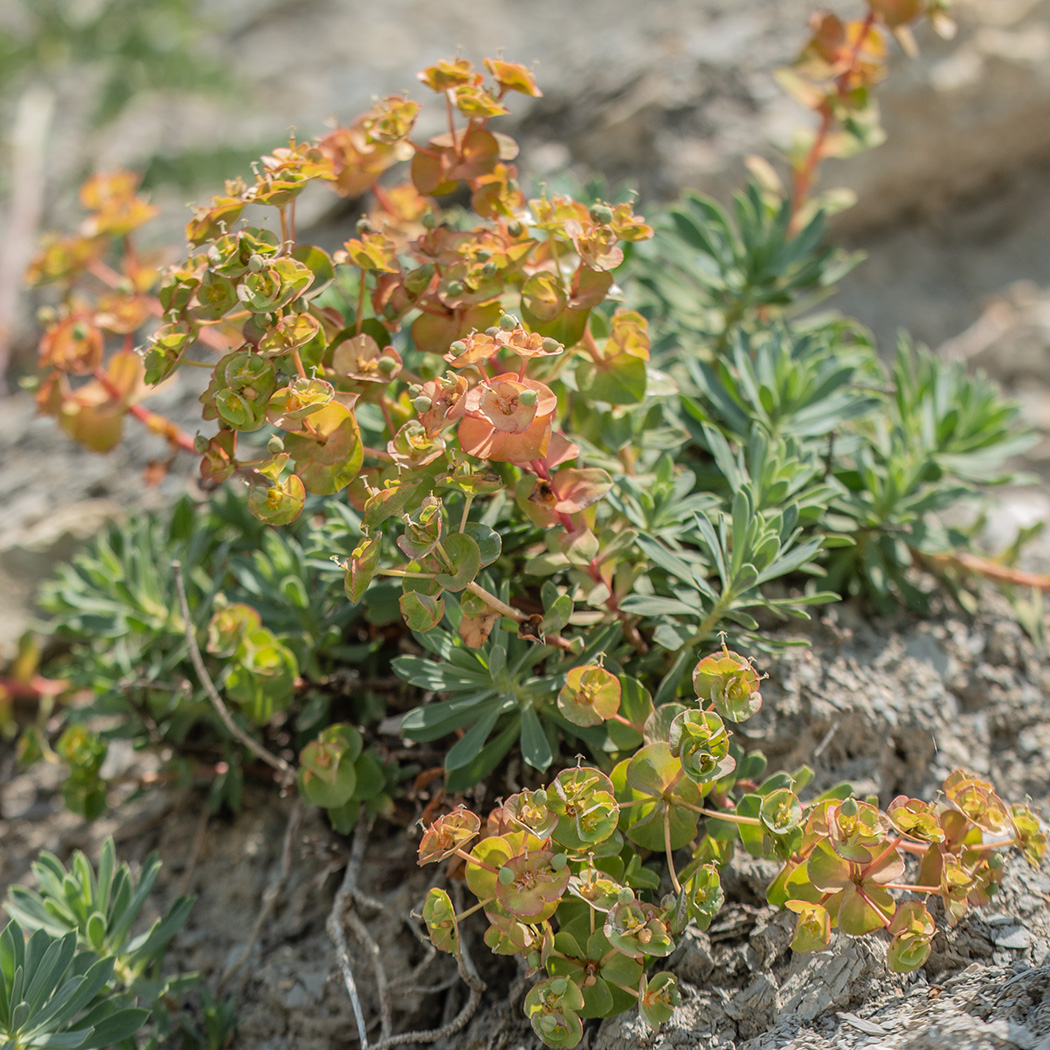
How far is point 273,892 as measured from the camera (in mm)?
2102

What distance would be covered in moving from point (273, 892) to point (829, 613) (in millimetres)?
1354

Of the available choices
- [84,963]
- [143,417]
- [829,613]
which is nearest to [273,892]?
[84,963]

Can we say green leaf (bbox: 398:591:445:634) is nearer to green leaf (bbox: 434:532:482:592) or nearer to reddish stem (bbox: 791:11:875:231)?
green leaf (bbox: 434:532:482:592)

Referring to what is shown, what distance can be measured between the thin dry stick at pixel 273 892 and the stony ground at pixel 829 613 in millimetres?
25

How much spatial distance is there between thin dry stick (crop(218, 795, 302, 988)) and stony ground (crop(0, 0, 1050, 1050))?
0.08 ft

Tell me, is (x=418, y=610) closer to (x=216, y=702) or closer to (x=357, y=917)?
(x=216, y=702)

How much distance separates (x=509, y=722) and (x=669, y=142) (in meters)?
2.54

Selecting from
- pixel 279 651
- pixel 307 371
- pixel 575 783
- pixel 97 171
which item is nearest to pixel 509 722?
pixel 575 783

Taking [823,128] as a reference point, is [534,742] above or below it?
below

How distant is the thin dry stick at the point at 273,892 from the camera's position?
2.06 m

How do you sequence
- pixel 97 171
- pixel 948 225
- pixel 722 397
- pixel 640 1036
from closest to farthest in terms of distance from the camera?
pixel 640 1036, pixel 722 397, pixel 948 225, pixel 97 171

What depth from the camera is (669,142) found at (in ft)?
11.8

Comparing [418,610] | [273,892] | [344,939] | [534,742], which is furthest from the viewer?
[273,892]

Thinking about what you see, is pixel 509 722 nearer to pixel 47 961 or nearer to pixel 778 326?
pixel 47 961
